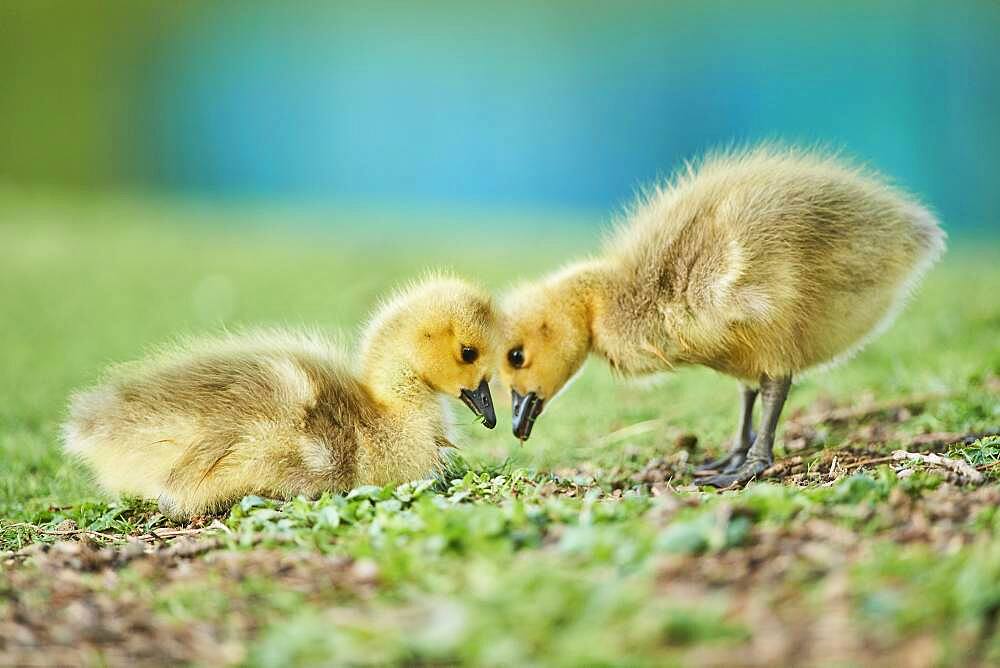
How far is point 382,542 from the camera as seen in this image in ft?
8.29

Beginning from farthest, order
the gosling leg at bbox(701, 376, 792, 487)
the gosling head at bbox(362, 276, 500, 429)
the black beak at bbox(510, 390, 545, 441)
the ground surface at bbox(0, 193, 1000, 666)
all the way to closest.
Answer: the black beak at bbox(510, 390, 545, 441) → the gosling leg at bbox(701, 376, 792, 487) → the gosling head at bbox(362, 276, 500, 429) → the ground surface at bbox(0, 193, 1000, 666)

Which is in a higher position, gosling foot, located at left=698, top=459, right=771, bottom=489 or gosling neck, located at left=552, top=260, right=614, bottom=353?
gosling neck, located at left=552, top=260, right=614, bottom=353

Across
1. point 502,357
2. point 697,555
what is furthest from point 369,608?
point 502,357

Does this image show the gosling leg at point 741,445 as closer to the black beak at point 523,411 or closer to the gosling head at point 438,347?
the black beak at point 523,411

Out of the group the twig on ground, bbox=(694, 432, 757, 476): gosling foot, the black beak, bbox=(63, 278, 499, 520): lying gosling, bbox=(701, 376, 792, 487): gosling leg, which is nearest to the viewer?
the twig on ground

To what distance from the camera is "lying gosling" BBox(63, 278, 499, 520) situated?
330 centimetres

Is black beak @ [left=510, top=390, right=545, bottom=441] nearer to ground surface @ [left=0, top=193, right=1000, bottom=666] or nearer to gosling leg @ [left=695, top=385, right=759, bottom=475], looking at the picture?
ground surface @ [left=0, top=193, right=1000, bottom=666]

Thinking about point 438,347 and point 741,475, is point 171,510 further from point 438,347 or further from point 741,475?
point 741,475

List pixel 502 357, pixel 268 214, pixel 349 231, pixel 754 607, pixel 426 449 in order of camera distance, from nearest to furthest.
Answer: pixel 754 607 → pixel 426 449 → pixel 502 357 → pixel 349 231 → pixel 268 214

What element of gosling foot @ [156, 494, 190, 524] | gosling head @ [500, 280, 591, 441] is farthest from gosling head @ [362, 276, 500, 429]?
gosling foot @ [156, 494, 190, 524]

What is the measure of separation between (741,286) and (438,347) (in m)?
1.06

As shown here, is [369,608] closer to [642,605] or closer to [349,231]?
[642,605]

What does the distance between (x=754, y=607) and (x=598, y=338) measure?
7.07 ft

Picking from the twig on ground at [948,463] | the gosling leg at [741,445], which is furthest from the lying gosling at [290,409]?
the twig on ground at [948,463]
